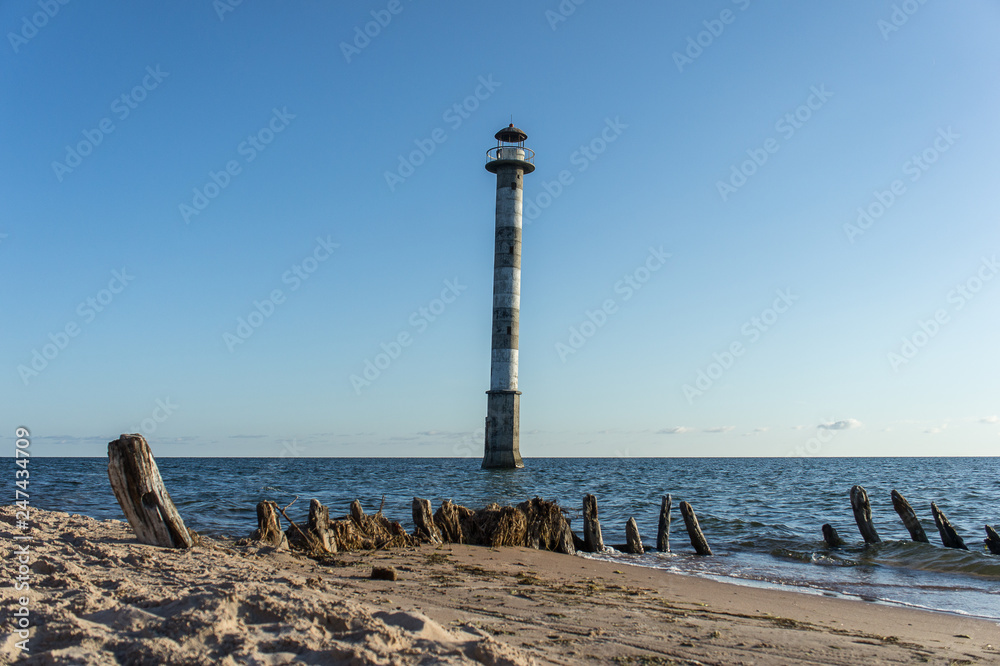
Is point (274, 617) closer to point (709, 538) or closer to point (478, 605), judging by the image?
point (478, 605)

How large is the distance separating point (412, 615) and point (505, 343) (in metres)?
33.1

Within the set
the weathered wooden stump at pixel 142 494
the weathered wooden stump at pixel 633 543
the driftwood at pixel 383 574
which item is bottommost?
the weathered wooden stump at pixel 633 543

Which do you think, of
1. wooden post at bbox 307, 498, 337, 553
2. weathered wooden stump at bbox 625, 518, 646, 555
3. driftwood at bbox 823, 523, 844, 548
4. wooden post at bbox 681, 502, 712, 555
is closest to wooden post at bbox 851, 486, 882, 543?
driftwood at bbox 823, 523, 844, 548

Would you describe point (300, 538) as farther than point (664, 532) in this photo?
No

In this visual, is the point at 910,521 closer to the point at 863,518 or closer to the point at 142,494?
the point at 863,518

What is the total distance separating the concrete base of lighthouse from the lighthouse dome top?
49.6ft

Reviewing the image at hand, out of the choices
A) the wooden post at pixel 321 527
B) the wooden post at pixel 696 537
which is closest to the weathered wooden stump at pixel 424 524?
the wooden post at pixel 321 527

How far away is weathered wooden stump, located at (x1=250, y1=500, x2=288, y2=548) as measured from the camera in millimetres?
9850

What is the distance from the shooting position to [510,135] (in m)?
41.4

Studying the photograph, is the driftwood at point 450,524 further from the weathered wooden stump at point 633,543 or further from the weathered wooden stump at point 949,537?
the weathered wooden stump at point 949,537

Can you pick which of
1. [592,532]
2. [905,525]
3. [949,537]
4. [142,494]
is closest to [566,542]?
[592,532]

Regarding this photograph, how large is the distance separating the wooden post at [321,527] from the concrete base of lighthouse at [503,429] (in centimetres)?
2759

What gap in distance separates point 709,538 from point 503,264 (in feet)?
79.5

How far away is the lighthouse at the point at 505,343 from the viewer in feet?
124
